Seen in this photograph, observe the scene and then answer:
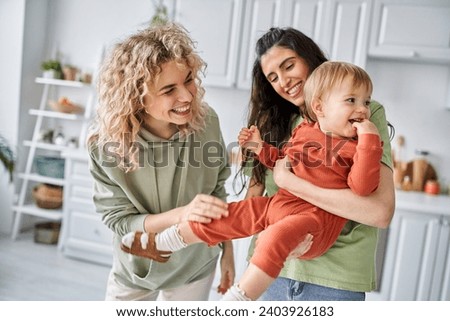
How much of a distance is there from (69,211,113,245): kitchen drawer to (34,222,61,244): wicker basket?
134 mm

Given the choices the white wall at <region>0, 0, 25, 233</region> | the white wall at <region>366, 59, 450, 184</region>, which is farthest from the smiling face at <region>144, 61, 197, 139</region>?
the white wall at <region>366, 59, 450, 184</region>

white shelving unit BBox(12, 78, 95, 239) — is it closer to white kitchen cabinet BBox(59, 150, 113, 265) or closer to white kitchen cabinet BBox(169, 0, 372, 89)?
white kitchen cabinet BBox(59, 150, 113, 265)

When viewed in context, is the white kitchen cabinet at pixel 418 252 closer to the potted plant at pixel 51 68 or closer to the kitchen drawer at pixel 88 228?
the kitchen drawer at pixel 88 228

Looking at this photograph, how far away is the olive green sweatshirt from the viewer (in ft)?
2.25

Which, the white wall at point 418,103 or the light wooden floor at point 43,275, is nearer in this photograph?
the light wooden floor at point 43,275

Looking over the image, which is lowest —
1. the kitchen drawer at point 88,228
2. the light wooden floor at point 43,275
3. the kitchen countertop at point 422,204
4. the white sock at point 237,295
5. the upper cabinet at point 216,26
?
the light wooden floor at point 43,275

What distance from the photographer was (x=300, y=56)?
652 millimetres

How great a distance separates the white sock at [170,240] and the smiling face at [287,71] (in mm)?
264

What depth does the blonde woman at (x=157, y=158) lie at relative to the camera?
2.02 ft

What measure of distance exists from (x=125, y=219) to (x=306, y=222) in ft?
0.96

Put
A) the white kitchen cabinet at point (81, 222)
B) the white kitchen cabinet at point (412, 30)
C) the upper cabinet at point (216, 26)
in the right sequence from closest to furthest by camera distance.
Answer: the white kitchen cabinet at point (412, 30), the upper cabinet at point (216, 26), the white kitchen cabinet at point (81, 222)

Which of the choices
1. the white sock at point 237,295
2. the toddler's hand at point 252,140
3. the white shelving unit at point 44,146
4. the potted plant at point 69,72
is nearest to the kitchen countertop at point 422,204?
the toddler's hand at point 252,140
